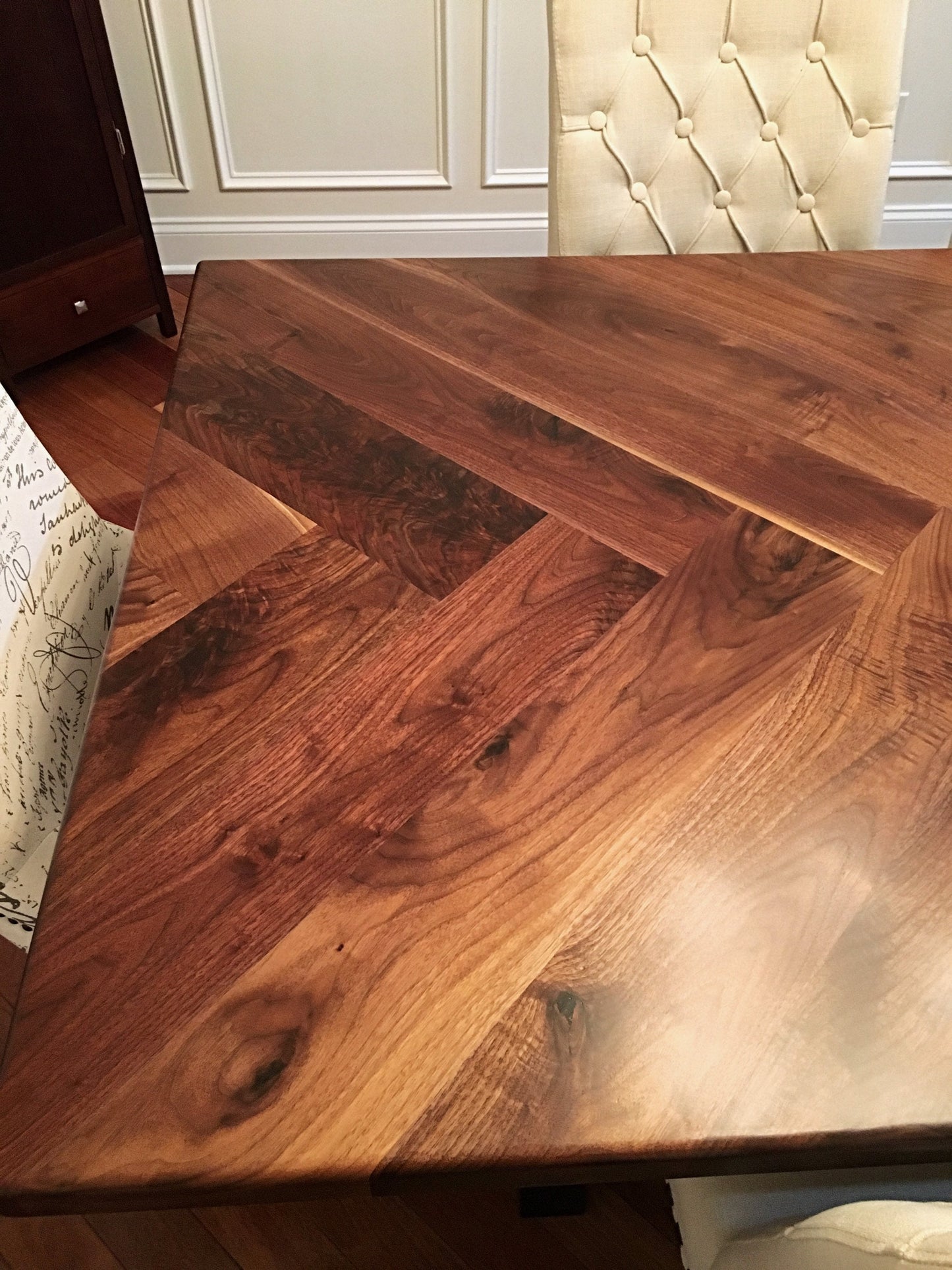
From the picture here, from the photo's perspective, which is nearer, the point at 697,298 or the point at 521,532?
the point at 521,532

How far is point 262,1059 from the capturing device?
57cm

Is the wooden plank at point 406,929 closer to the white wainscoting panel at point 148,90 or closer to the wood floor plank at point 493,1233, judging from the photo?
the wood floor plank at point 493,1233

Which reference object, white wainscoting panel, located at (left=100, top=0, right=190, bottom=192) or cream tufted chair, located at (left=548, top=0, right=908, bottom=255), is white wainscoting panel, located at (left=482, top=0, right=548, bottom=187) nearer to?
white wainscoting panel, located at (left=100, top=0, right=190, bottom=192)

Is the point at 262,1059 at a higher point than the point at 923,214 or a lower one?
higher

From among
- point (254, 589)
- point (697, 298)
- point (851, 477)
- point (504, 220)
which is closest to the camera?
point (254, 589)

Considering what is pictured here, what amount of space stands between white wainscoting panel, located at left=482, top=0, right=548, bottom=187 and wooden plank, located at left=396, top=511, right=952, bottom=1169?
69.8 inches

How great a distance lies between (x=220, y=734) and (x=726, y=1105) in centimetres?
41

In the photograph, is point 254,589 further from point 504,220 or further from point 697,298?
point 504,220

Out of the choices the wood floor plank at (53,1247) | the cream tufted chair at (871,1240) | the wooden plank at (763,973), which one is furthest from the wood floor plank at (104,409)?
the cream tufted chair at (871,1240)

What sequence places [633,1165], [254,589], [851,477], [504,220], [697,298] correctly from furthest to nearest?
[504,220] < [697,298] < [851,477] < [254,589] < [633,1165]

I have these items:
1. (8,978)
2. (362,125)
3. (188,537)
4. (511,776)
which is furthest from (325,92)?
(511,776)

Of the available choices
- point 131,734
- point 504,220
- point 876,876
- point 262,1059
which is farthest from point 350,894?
point 504,220

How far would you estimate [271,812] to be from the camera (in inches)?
26.9

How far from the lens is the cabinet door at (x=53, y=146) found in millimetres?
1816
